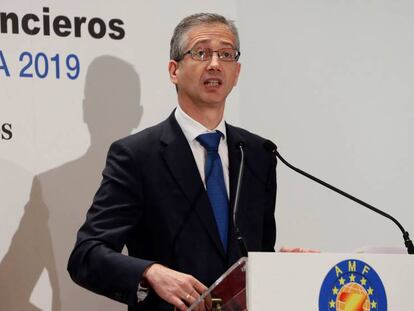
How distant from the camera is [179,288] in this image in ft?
6.35

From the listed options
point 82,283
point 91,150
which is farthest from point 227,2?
point 82,283

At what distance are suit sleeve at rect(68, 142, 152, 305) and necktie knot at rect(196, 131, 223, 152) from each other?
247mm

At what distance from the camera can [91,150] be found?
3.02 m

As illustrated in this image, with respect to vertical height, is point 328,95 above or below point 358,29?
below

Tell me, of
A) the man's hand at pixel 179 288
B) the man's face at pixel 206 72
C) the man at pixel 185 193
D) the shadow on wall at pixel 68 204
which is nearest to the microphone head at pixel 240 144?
the man at pixel 185 193

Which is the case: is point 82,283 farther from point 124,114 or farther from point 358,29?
point 358,29

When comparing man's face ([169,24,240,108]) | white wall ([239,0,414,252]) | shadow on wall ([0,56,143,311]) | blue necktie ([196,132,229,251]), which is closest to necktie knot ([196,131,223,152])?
blue necktie ([196,132,229,251])

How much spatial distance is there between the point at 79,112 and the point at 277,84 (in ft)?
2.82

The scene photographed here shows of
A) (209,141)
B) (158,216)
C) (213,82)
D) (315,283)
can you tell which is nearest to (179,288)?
(315,283)

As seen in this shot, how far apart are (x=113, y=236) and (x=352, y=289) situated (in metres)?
0.82

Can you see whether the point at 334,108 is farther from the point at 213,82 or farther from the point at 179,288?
the point at 179,288

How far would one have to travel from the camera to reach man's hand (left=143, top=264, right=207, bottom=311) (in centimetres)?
192

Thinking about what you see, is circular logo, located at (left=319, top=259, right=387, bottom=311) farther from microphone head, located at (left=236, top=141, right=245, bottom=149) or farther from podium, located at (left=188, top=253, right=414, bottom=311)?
microphone head, located at (left=236, top=141, right=245, bottom=149)

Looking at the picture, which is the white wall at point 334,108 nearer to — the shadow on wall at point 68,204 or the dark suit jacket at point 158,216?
the shadow on wall at point 68,204
